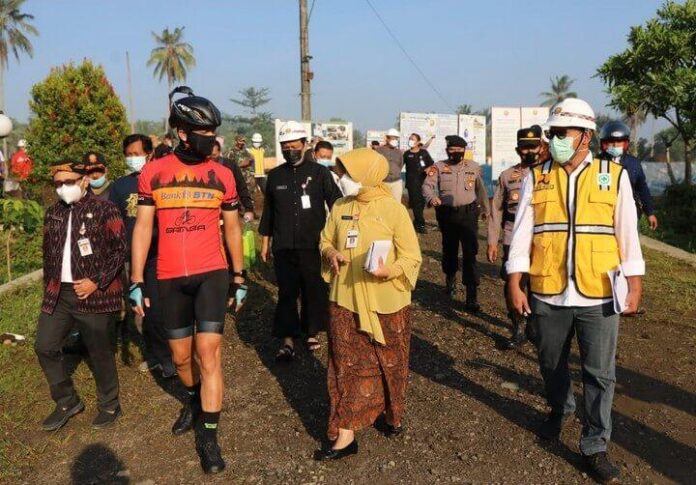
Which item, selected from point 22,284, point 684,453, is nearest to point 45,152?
point 22,284

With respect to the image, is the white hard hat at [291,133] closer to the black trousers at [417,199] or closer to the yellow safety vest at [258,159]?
the black trousers at [417,199]

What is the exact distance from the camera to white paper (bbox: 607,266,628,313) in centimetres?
337

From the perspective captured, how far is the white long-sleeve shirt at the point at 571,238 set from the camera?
3406 millimetres

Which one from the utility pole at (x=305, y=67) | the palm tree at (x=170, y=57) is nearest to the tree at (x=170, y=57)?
the palm tree at (x=170, y=57)

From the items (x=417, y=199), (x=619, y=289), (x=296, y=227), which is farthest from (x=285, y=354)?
(x=417, y=199)

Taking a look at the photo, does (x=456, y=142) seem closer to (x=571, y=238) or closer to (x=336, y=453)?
(x=571, y=238)

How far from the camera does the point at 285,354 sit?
18.8 feet

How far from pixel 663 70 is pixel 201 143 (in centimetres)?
1115

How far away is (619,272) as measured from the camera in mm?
3393

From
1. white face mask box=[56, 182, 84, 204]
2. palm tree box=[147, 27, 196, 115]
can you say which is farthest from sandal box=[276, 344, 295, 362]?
palm tree box=[147, 27, 196, 115]

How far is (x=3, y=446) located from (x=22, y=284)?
14.9 feet

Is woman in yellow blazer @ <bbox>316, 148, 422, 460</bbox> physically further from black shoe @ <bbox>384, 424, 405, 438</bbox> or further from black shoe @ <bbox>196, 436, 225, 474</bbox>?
black shoe @ <bbox>196, 436, 225, 474</bbox>

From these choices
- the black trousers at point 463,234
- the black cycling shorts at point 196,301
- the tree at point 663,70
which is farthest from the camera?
the tree at point 663,70

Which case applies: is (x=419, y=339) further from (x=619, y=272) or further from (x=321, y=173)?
(x=619, y=272)
